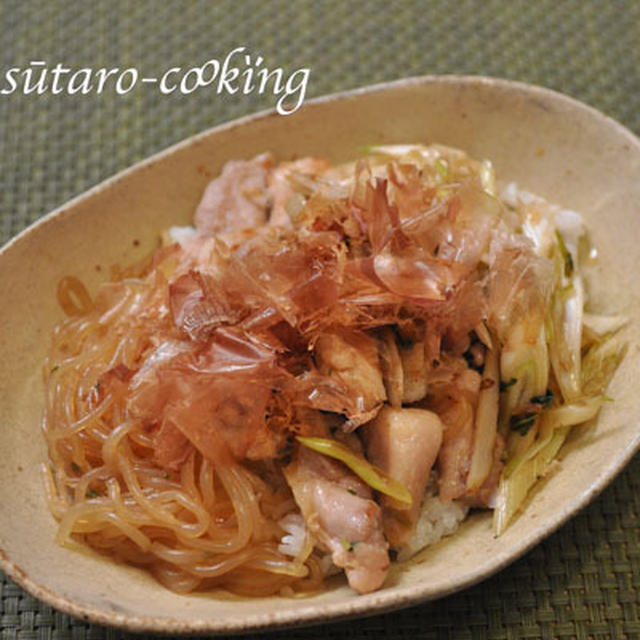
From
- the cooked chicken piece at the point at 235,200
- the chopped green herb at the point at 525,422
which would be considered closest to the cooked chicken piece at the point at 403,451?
the chopped green herb at the point at 525,422

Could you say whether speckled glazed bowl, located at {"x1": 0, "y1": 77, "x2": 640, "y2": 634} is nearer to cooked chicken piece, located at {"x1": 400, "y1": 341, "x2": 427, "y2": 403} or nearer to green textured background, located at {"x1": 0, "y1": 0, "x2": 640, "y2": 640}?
cooked chicken piece, located at {"x1": 400, "y1": 341, "x2": 427, "y2": 403}

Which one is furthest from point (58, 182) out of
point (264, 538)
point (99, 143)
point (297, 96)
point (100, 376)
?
point (264, 538)

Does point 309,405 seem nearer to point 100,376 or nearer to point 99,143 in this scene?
point 100,376

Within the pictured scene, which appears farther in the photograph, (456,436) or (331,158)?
(331,158)

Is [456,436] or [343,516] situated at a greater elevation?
[343,516]

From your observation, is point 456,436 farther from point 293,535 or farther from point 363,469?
point 293,535

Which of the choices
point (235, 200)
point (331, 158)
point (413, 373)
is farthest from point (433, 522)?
point (331, 158)
